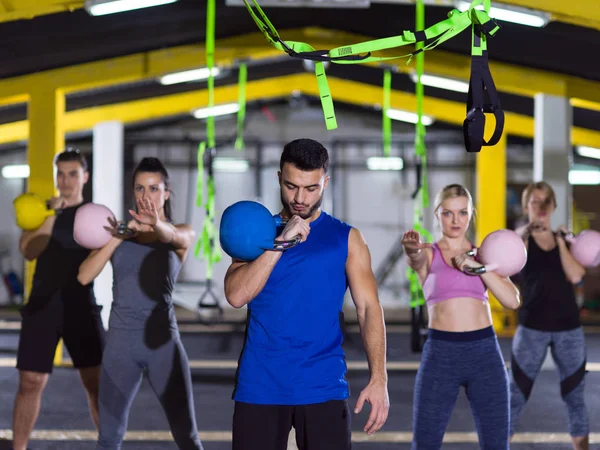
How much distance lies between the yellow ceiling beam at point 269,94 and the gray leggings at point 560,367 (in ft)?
22.0

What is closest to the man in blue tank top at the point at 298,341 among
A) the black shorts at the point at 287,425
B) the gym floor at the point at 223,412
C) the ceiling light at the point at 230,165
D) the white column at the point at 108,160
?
the black shorts at the point at 287,425

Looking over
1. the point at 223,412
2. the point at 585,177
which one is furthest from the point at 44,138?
the point at 585,177

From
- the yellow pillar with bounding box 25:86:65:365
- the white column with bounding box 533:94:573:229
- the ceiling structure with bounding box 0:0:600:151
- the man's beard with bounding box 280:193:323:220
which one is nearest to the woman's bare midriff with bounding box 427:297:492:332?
the man's beard with bounding box 280:193:323:220

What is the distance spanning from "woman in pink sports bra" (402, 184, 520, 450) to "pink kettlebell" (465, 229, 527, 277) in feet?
0.12

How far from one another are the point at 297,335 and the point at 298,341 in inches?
0.6

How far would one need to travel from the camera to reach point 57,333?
11.3ft

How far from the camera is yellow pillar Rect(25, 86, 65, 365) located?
6996 millimetres

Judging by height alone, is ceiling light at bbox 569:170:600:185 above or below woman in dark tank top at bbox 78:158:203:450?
above

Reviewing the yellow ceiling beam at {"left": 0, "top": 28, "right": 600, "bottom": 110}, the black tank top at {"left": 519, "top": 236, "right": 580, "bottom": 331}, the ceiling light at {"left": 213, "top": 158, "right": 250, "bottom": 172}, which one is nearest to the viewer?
the black tank top at {"left": 519, "top": 236, "right": 580, "bottom": 331}

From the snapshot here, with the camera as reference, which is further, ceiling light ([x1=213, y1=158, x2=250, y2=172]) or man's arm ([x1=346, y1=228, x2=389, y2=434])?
ceiling light ([x1=213, y1=158, x2=250, y2=172])

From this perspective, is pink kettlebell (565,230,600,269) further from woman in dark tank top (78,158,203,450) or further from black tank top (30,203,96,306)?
black tank top (30,203,96,306)

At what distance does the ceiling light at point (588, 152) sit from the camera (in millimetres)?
12664

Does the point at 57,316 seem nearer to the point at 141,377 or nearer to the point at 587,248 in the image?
the point at 141,377

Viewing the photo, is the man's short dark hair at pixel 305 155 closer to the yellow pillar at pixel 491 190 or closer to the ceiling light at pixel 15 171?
the yellow pillar at pixel 491 190
